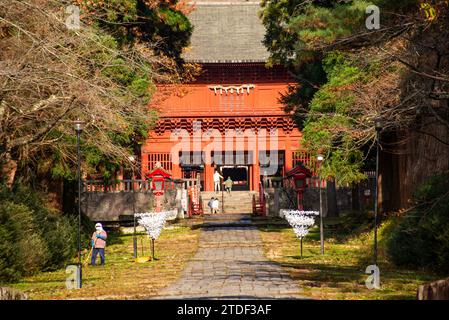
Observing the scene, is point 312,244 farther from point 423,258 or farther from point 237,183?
point 237,183

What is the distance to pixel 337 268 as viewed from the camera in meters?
21.2

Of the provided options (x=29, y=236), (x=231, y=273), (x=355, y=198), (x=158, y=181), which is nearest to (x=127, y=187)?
(x=158, y=181)

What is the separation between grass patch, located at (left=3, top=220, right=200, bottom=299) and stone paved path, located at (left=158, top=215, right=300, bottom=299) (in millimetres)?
352

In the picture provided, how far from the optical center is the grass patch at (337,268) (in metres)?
16.1

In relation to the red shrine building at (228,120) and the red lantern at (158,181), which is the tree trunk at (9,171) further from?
the red shrine building at (228,120)

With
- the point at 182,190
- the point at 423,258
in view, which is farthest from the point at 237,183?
the point at 423,258

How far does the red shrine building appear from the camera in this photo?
49.7 metres

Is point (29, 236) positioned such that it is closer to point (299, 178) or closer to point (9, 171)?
point (9, 171)

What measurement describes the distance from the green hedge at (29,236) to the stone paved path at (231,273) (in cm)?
326

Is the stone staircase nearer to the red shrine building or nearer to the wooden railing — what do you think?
the red shrine building

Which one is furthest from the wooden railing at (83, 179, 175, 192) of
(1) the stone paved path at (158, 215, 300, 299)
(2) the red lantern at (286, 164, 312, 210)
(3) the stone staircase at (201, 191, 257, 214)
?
(1) the stone paved path at (158, 215, 300, 299)

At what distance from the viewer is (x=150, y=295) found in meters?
15.6

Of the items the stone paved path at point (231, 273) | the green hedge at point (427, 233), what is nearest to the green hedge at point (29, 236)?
the stone paved path at point (231, 273)

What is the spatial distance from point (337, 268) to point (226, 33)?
107 feet
